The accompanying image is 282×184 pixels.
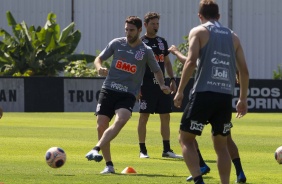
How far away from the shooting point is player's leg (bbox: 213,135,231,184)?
1059cm

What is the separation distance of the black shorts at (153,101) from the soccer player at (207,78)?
5908 millimetres

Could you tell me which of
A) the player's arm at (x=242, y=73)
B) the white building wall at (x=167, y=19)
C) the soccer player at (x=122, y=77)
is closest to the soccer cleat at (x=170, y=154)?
the soccer player at (x=122, y=77)

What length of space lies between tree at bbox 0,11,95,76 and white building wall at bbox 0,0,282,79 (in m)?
4.07

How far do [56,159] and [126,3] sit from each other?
3923cm

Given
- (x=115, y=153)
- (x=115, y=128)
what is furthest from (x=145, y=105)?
(x=115, y=128)

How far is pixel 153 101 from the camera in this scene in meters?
16.4

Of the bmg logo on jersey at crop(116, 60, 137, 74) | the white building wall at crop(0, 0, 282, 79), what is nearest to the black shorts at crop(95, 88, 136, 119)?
the bmg logo on jersey at crop(116, 60, 137, 74)

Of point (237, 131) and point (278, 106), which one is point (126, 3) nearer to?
point (278, 106)

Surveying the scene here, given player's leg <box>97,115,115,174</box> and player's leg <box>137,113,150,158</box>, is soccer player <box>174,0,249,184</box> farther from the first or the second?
player's leg <box>137,113,150,158</box>

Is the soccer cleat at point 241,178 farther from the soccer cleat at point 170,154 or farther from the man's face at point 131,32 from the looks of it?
the soccer cleat at point 170,154

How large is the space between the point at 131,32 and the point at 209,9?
9.40 feet

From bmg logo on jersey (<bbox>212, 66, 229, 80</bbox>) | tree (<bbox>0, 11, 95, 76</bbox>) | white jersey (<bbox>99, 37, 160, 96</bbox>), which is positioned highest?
bmg logo on jersey (<bbox>212, 66, 229, 80</bbox>)

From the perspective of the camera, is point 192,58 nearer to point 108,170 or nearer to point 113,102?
point 113,102

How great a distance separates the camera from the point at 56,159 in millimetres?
12500
